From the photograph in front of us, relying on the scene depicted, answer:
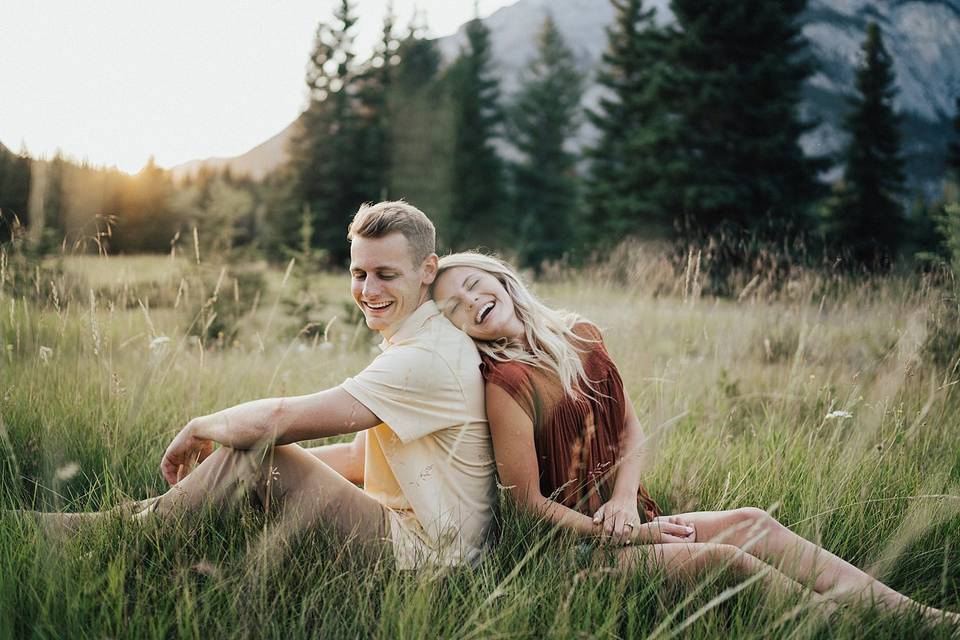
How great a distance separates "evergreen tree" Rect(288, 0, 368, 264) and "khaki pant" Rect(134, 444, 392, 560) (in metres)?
27.3

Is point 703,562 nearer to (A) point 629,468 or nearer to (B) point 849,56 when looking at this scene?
(A) point 629,468

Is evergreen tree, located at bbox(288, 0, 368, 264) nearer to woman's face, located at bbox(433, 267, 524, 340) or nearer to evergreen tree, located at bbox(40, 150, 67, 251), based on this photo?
evergreen tree, located at bbox(40, 150, 67, 251)

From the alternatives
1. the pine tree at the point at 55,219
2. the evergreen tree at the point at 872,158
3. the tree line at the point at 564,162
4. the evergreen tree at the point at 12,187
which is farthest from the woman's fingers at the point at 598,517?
the evergreen tree at the point at 872,158

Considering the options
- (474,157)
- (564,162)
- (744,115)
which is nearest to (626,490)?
(744,115)

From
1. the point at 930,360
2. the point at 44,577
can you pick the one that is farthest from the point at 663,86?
the point at 44,577

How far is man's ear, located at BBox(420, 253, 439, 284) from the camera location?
240 centimetres

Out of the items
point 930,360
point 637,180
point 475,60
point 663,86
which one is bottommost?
point 930,360

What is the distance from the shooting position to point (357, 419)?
1984 millimetres

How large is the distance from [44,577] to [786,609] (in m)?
1.93

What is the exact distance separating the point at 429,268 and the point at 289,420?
0.77 m

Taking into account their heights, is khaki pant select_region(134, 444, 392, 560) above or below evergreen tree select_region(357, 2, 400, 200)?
below

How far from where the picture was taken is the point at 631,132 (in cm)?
2089

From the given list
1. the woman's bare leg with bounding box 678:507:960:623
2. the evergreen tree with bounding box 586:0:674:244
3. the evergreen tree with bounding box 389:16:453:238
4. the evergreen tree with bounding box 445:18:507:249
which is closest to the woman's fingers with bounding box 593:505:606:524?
the woman's bare leg with bounding box 678:507:960:623

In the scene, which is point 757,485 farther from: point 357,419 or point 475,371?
point 357,419
